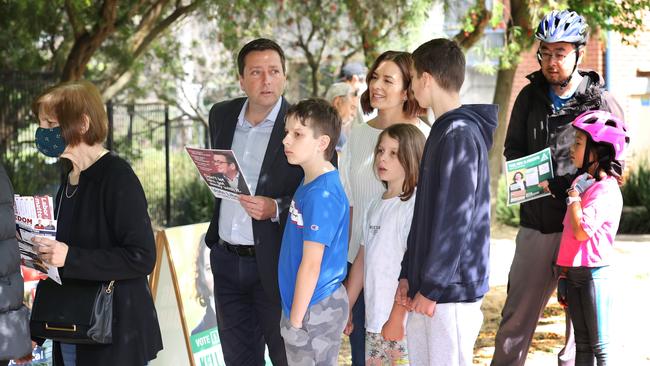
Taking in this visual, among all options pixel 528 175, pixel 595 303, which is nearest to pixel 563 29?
pixel 528 175

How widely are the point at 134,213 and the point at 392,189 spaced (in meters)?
1.42

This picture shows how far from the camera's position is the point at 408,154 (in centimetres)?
490

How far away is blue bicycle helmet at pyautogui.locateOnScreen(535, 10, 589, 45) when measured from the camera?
5.54 metres

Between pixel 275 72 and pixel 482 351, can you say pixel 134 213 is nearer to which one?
pixel 275 72

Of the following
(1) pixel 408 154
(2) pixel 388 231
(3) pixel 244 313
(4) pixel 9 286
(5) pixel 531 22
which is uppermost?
(5) pixel 531 22

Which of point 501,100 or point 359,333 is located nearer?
point 359,333

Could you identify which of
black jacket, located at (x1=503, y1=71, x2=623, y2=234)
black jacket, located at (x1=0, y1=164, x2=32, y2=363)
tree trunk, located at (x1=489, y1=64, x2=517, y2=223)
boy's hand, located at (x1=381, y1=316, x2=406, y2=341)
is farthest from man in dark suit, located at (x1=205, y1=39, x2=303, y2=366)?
tree trunk, located at (x1=489, y1=64, x2=517, y2=223)

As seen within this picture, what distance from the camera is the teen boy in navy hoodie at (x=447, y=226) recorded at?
4297mm

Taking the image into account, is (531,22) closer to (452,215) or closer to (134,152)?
(452,215)

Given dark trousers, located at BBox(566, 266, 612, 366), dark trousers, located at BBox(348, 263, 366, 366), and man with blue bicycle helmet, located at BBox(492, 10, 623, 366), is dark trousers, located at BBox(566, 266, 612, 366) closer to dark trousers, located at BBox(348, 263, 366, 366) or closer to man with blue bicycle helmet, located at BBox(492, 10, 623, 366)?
man with blue bicycle helmet, located at BBox(492, 10, 623, 366)

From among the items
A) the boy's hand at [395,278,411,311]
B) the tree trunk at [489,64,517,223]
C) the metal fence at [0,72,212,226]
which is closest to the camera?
the boy's hand at [395,278,411,311]

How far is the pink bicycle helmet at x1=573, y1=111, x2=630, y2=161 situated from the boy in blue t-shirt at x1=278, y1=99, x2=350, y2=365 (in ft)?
4.99

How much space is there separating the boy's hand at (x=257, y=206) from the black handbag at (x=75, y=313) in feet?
2.87

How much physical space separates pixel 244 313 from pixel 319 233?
1168 millimetres
